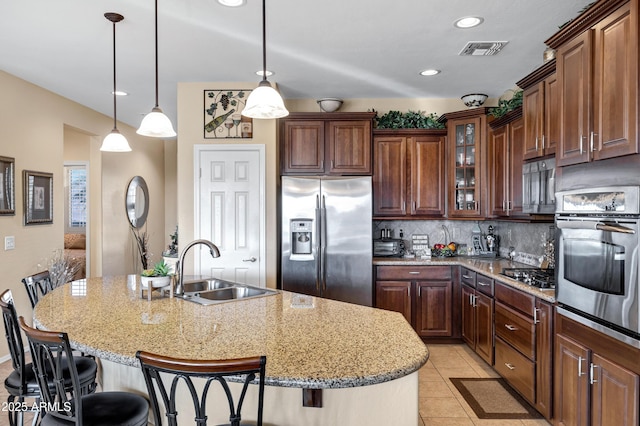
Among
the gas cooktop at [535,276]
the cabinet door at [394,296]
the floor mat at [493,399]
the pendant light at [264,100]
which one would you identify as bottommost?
the floor mat at [493,399]

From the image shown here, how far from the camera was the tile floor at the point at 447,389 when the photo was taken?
2.94 m

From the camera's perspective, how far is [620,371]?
78.5 inches

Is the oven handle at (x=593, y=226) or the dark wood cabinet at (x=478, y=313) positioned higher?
the oven handle at (x=593, y=226)

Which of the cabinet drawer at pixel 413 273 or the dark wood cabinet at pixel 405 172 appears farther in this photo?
the dark wood cabinet at pixel 405 172

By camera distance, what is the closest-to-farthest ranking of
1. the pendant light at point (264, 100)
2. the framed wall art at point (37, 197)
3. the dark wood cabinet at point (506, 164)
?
the pendant light at point (264, 100), the dark wood cabinet at point (506, 164), the framed wall art at point (37, 197)

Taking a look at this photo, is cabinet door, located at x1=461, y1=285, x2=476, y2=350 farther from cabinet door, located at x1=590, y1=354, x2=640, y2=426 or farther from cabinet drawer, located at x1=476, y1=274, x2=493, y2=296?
cabinet door, located at x1=590, y1=354, x2=640, y2=426

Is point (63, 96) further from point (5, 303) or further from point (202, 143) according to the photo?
point (5, 303)

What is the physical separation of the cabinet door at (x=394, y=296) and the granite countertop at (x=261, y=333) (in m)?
2.11

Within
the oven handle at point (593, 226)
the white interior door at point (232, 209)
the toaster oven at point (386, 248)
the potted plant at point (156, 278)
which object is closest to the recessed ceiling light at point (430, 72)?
the white interior door at point (232, 209)

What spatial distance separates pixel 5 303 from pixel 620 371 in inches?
110

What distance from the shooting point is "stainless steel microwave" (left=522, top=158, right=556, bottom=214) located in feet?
10.1

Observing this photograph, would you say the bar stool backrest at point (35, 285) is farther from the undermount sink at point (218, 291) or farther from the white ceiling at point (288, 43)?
the white ceiling at point (288, 43)

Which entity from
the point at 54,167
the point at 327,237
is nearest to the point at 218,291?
the point at 327,237

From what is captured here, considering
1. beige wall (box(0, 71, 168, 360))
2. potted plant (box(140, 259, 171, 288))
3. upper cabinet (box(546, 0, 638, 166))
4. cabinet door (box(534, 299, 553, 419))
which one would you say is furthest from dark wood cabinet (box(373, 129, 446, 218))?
beige wall (box(0, 71, 168, 360))
